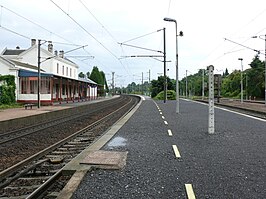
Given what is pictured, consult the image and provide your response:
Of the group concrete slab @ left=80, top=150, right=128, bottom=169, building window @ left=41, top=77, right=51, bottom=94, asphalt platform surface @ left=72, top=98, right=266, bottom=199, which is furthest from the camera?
building window @ left=41, top=77, right=51, bottom=94

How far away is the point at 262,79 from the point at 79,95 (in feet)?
133

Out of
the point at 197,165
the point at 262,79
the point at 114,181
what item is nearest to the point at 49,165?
the point at 114,181

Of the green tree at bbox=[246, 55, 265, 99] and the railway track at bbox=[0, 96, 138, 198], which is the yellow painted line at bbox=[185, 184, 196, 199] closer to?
the railway track at bbox=[0, 96, 138, 198]

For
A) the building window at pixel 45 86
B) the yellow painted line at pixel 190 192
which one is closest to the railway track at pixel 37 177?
the yellow painted line at pixel 190 192

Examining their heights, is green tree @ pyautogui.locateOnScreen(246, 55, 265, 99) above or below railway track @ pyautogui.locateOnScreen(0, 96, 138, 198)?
above

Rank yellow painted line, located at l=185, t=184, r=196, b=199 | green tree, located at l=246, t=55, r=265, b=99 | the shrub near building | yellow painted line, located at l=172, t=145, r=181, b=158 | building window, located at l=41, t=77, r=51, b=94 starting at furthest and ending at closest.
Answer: green tree, located at l=246, t=55, r=265, b=99, building window, located at l=41, t=77, r=51, b=94, the shrub near building, yellow painted line, located at l=172, t=145, r=181, b=158, yellow painted line, located at l=185, t=184, r=196, b=199

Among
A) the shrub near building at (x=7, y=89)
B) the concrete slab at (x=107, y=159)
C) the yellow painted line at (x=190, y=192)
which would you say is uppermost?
the shrub near building at (x=7, y=89)

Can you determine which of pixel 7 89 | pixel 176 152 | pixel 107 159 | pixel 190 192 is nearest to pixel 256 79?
pixel 7 89

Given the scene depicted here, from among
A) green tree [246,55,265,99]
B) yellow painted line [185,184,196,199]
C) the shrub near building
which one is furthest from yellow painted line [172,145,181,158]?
green tree [246,55,265,99]

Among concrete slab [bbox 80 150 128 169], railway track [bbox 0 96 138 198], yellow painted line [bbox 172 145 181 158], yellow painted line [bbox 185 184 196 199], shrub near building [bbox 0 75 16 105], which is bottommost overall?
railway track [bbox 0 96 138 198]

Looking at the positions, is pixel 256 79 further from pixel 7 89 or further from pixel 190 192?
pixel 190 192

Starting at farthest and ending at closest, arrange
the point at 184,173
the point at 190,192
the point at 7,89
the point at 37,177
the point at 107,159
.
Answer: the point at 7,89, the point at 107,159, the point at 37,177, the point at 184,173, the point at 190,192

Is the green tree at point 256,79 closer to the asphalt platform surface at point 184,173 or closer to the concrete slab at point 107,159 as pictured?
the asphalt platform surface at point 184,173

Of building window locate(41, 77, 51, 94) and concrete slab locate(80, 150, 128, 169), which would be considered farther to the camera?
building window locate(41, 77, 51, 94)
